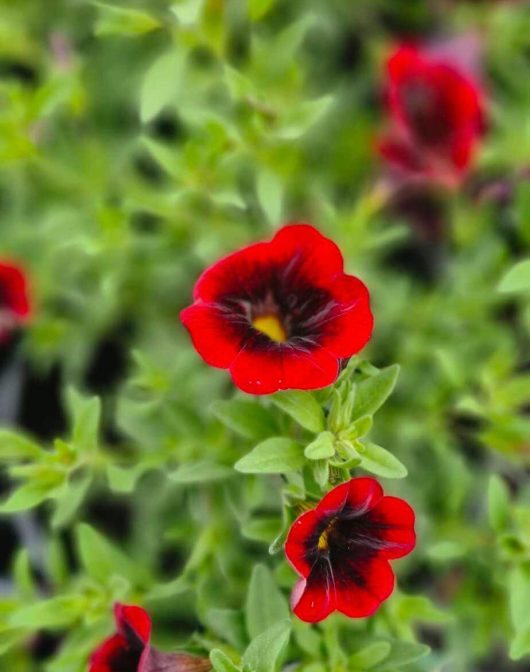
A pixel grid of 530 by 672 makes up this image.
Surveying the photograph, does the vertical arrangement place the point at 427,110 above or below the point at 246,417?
above

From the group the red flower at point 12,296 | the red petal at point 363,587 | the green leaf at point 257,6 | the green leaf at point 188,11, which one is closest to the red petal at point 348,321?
the red petal at point 363,587

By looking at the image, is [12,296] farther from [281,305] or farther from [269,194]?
[281,305]

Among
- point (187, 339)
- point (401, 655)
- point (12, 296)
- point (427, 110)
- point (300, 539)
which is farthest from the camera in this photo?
point (187, 339)

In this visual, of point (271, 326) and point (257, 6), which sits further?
point (257, 6)

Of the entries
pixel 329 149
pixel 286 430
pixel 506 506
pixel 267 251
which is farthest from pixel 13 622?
pixel 329 149

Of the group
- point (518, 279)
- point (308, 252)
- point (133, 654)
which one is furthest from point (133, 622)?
point (518, 279)

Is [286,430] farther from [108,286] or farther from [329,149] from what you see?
[329,149]

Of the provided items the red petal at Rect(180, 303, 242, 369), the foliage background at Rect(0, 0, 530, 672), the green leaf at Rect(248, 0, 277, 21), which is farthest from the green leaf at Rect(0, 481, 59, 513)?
the green leaf at Rect(248, 0, 277, 21)
